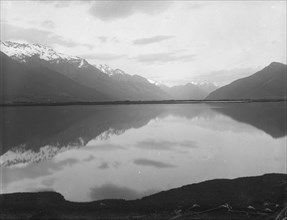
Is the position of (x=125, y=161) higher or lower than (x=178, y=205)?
higher

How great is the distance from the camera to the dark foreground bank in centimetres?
2730

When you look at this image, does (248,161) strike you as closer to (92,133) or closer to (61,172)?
(61,172)

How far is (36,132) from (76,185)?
54355 mm

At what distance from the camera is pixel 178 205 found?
29.9 metres

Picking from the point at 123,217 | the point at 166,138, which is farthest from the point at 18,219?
the point at 166,138

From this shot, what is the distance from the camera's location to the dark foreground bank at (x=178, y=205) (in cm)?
2730

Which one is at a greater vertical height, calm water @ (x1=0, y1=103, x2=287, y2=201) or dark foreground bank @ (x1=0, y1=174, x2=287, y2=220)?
calm water @ (x1=0, y1=103, x2=287, y2=201)

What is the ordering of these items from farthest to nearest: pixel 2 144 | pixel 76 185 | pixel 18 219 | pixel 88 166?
pixel 2 144 → pixel 88 166 → pixel 76 185 → pixel 18 219

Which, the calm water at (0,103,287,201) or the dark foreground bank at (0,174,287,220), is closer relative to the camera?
the dark foreground bank at (0,174,287,220)

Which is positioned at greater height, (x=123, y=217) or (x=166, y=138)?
(x=166, y=138)

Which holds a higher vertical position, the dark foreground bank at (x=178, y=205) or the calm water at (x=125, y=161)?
the calm water at (x=125, y=161)

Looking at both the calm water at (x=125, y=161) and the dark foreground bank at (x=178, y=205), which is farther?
the calm water at (x=125, y=161)

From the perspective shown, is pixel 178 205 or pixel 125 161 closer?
pixel 178 205

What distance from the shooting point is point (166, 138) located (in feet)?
261
